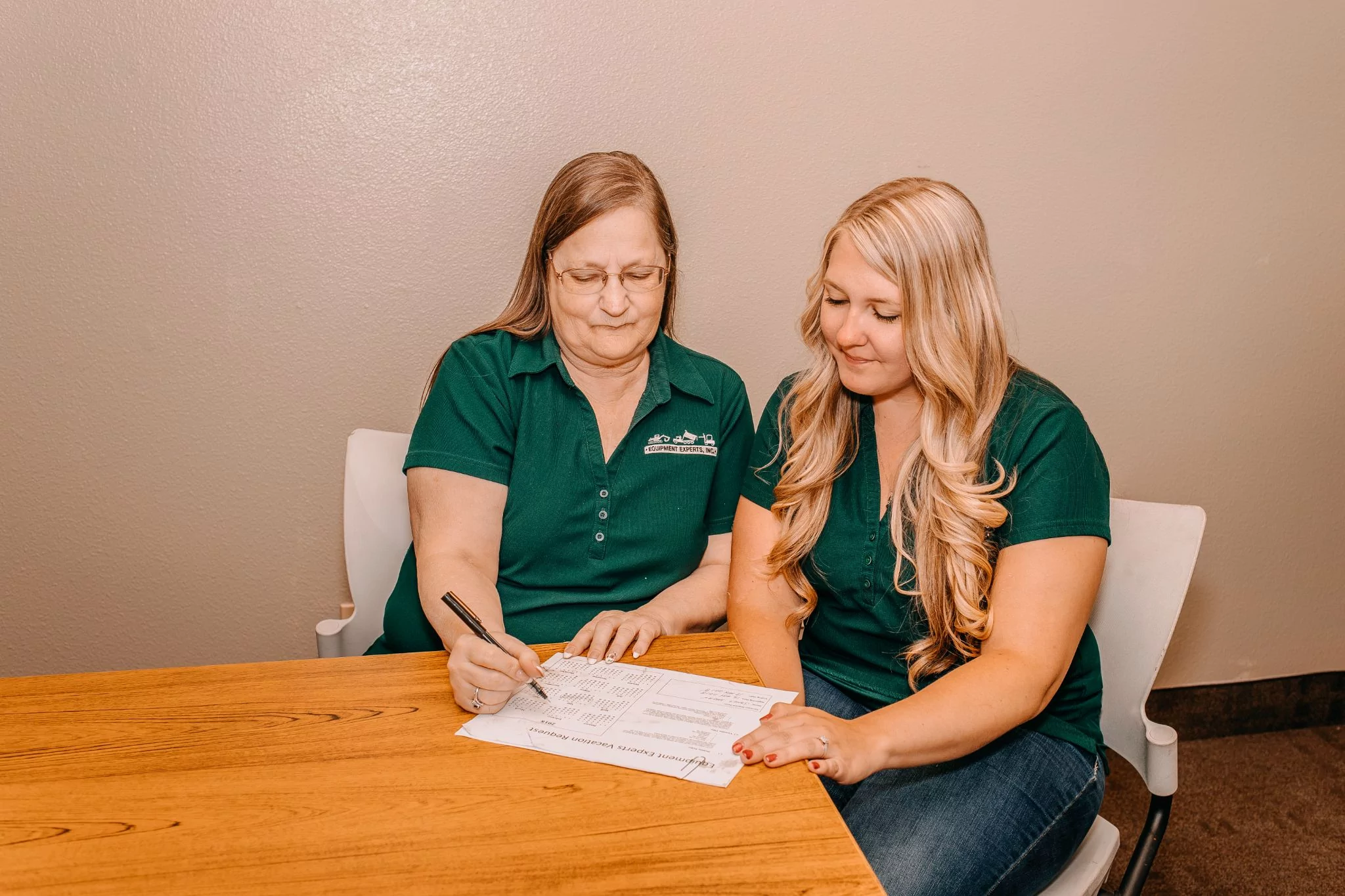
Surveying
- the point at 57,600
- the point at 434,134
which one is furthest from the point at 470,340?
the point at 57,600

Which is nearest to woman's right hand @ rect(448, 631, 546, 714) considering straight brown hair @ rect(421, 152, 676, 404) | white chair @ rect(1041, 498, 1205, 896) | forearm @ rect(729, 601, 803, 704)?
forearm @ rect(729, 601, 803, 704)

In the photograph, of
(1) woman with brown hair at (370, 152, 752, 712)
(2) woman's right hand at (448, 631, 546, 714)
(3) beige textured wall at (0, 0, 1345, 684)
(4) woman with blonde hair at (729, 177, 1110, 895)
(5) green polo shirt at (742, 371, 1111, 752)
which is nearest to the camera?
(2) woman's right hand at (448, 631, 546, 714)

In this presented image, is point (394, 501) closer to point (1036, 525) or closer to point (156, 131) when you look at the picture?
point (156, 131)

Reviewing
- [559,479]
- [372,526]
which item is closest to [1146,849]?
[559,479]

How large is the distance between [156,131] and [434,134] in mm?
586

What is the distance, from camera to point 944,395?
1.50 metres

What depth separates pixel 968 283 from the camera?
1.48 m

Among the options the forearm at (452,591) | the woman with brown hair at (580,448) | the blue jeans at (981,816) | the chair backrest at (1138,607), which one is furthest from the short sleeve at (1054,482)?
the forearm at (452,591)

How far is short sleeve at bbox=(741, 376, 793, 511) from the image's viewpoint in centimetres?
169

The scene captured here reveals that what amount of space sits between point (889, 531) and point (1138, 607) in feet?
1.41

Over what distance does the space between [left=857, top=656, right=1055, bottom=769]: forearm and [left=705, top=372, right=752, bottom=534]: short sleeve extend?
59 centimetres

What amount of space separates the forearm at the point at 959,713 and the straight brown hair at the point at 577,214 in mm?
867

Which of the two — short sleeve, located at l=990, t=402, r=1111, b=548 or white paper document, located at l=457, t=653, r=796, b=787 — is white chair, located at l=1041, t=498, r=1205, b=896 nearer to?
short sleeve, located at l=990, t=402, r=1111, b=548

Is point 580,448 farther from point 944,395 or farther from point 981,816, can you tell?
point 981,816
